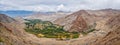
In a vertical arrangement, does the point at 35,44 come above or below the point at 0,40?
below

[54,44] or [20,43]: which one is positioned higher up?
[20,43]

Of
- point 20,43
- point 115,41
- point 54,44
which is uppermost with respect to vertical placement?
point 115,41

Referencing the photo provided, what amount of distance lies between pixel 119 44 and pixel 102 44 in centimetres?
1346

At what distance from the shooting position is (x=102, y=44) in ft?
303

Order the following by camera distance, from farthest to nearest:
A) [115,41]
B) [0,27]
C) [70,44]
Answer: [70,44], [0,27], [115,41]

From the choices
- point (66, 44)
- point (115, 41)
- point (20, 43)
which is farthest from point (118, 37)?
point (66, 44)

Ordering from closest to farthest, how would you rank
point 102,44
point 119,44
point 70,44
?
1. point 119,44
2. point 102,44
3. point 70,44

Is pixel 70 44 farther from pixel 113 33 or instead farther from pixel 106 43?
pixel 106 43

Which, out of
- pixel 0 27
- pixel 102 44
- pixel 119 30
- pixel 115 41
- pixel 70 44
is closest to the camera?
pixel 115 41

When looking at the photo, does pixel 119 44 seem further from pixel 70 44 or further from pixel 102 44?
pixel 70 44

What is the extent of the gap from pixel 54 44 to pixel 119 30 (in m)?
36.5

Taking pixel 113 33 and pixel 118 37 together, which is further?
pixel 113 33

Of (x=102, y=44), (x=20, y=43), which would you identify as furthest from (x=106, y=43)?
(x=20, y=43)

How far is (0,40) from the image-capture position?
260ft
